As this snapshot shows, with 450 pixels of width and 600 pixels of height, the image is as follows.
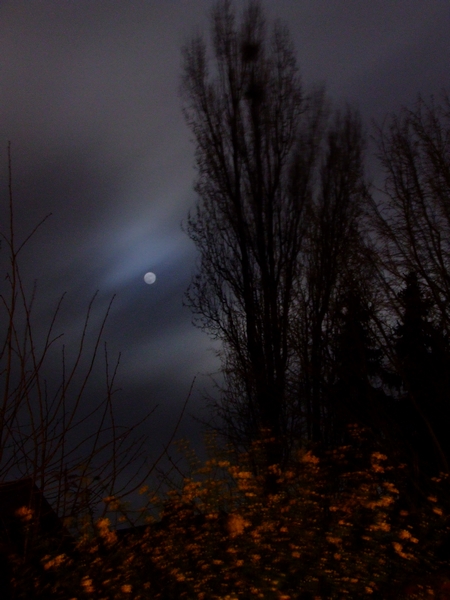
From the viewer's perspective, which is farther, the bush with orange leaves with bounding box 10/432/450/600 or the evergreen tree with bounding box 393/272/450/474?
the evergreen tree with bounding box 393/272/450/474

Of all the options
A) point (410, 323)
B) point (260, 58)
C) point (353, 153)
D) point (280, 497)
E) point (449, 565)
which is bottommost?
point (449, 565)

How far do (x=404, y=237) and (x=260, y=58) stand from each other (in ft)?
16.5

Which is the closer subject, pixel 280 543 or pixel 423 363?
pixel 280 543

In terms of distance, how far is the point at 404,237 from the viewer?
306 inches

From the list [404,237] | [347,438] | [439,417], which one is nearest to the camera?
[404,237]

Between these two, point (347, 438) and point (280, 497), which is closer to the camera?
point (280, 497)

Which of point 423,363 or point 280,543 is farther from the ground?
point 423,363

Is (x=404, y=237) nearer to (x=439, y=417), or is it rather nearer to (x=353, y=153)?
(x=439, y=417)

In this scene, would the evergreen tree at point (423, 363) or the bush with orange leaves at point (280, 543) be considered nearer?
the bush with orange leaves at point (280, 543)

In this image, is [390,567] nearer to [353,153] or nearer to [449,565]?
[449,565]

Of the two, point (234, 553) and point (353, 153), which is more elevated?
point (353, 153)

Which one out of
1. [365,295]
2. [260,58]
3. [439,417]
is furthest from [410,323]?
[260,58]

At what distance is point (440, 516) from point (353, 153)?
23.6ft

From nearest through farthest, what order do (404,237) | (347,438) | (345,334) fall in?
1. (404,237)
2. (345,334)
3. (347,438)
